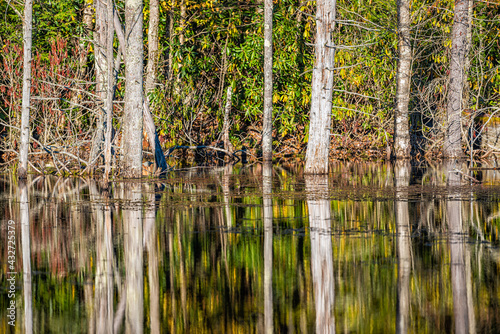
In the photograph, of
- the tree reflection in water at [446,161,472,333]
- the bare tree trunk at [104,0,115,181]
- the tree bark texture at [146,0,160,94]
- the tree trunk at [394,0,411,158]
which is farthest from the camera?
the tree trunk at [394,0,411,158]

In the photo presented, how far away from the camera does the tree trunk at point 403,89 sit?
23.1m

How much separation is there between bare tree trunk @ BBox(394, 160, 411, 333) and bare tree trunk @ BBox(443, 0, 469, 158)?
375 inches

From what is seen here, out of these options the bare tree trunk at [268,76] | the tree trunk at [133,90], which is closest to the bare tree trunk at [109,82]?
the tree trunk at [133,90]

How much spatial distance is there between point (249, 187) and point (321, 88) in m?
4.00

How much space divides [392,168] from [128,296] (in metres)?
15.2

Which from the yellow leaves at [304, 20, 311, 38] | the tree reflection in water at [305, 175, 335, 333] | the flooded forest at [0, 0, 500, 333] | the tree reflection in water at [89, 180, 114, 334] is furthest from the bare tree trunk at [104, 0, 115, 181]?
the yellow leaves at [304, 20, 311, 38]

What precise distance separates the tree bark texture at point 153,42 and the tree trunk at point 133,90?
6.80m

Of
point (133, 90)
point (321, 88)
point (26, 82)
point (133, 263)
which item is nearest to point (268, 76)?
point (321, 88)

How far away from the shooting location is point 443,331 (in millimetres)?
4848

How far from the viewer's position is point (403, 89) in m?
23.7

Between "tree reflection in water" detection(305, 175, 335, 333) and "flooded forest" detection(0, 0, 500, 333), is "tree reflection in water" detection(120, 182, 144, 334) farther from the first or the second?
"tree reflection in water" detection(305, 175, 335, 333)

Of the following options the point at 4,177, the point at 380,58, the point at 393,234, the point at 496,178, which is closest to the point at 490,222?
the point at 393,234

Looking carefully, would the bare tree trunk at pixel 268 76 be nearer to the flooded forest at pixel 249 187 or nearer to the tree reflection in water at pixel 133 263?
the flooded forest at pixel 249 187

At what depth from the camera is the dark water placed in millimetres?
5191
